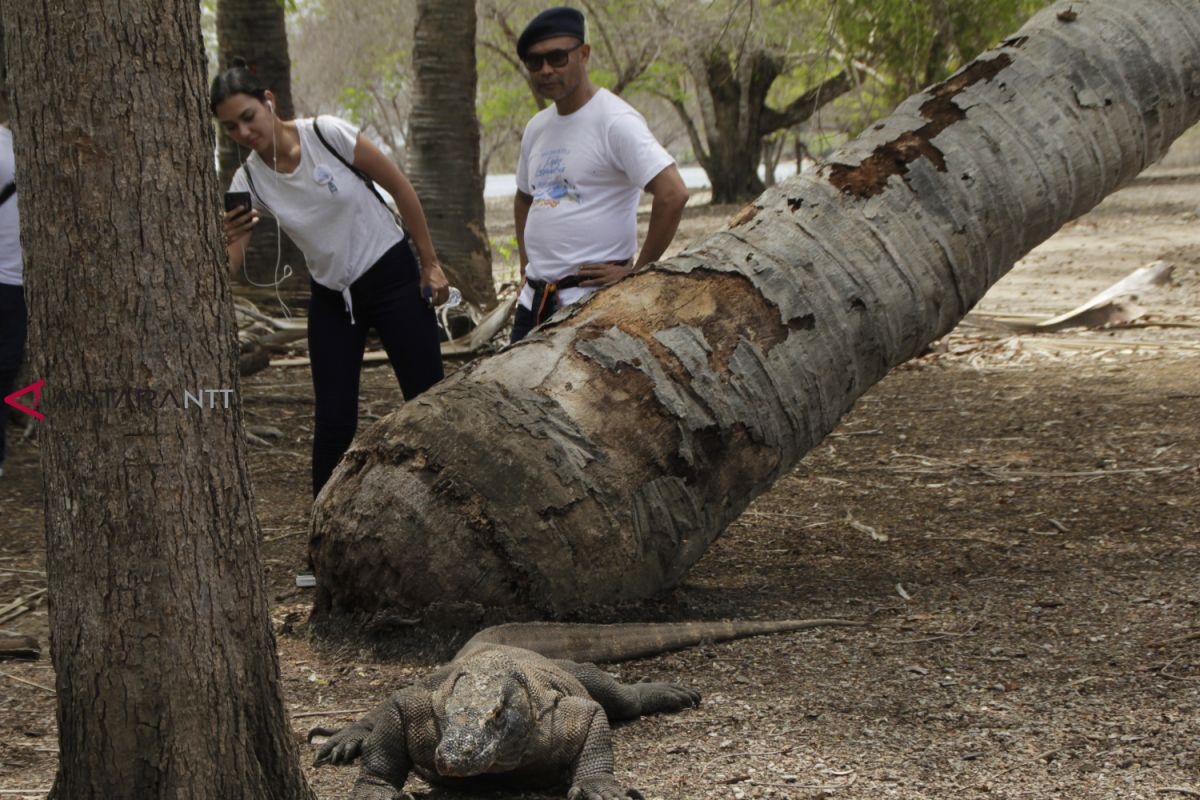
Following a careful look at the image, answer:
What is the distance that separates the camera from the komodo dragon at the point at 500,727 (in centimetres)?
314

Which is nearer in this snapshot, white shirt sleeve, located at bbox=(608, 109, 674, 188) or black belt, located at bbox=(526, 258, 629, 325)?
white shirt sleeve, located at bbox=(608, 109, 674, 188)

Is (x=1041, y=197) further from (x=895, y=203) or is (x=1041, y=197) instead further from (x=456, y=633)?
(x=456, y=633)

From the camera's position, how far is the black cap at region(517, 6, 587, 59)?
489cm

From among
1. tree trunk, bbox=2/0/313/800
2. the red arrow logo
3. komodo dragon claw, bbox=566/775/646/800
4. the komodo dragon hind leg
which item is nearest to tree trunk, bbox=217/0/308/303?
the red arrow logo

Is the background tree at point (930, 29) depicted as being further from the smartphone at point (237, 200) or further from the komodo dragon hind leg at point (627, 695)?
the komodo dragon hind leg at point (627, 695)

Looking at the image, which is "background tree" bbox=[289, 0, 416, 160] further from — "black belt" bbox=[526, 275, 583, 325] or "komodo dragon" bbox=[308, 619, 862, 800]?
"komodo dragon" bbox=[308, 619, 862, 800]

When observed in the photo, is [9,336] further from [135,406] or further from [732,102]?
[732,102]

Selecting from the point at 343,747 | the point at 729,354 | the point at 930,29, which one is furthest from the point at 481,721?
the point at 930,29

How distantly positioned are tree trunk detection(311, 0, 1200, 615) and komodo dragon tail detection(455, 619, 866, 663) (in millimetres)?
186

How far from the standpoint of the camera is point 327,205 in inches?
193

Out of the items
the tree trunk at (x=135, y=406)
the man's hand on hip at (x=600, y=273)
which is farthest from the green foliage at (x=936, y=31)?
the tree trunk at (x=135, y=406)

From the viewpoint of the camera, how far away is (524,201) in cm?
564

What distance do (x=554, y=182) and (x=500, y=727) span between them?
2514mm

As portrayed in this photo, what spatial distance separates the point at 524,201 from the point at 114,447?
3.29m
